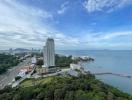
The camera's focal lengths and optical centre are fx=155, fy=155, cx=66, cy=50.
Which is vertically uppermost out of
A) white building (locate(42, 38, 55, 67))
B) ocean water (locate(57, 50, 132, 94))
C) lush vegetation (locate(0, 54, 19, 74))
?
white building (locate(42, 38, 55, 67))

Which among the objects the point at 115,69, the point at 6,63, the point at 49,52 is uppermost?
the point at 49,52

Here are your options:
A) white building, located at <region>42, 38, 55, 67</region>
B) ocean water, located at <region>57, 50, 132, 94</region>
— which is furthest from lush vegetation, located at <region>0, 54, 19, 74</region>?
ocean water, located at <region>57, 50, 132, 94</region>

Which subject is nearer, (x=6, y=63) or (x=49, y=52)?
(x=49, y=52)

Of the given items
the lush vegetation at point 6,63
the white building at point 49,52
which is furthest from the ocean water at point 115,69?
the lush vegetation at point 6,63

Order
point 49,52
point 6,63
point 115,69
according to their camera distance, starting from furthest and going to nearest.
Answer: point 6,63
point 115,69
point 49,52

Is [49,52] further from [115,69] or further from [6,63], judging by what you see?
[115,69]

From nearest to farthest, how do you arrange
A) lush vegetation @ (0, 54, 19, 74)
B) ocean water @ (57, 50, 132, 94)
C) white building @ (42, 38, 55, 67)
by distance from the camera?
ocean water @ (57, 50, 132, 94) < lush vegetation @ (0, 54, 19, 74) < white building @ (42, 38, 55, 67)

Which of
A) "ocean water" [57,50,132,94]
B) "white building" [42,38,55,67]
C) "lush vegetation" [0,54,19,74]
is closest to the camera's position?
"ocean water" [57,50,132,94]

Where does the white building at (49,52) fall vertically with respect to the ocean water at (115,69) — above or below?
above

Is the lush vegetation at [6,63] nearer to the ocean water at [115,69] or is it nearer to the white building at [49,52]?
the white building at [49,52]

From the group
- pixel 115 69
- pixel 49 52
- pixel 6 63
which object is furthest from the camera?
pixel 6 63

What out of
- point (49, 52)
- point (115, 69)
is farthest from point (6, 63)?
point (115, 69)

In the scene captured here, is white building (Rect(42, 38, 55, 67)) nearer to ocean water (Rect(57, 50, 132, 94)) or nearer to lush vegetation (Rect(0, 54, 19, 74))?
lush vegetation (Rect(0, 54, 19, 74))
